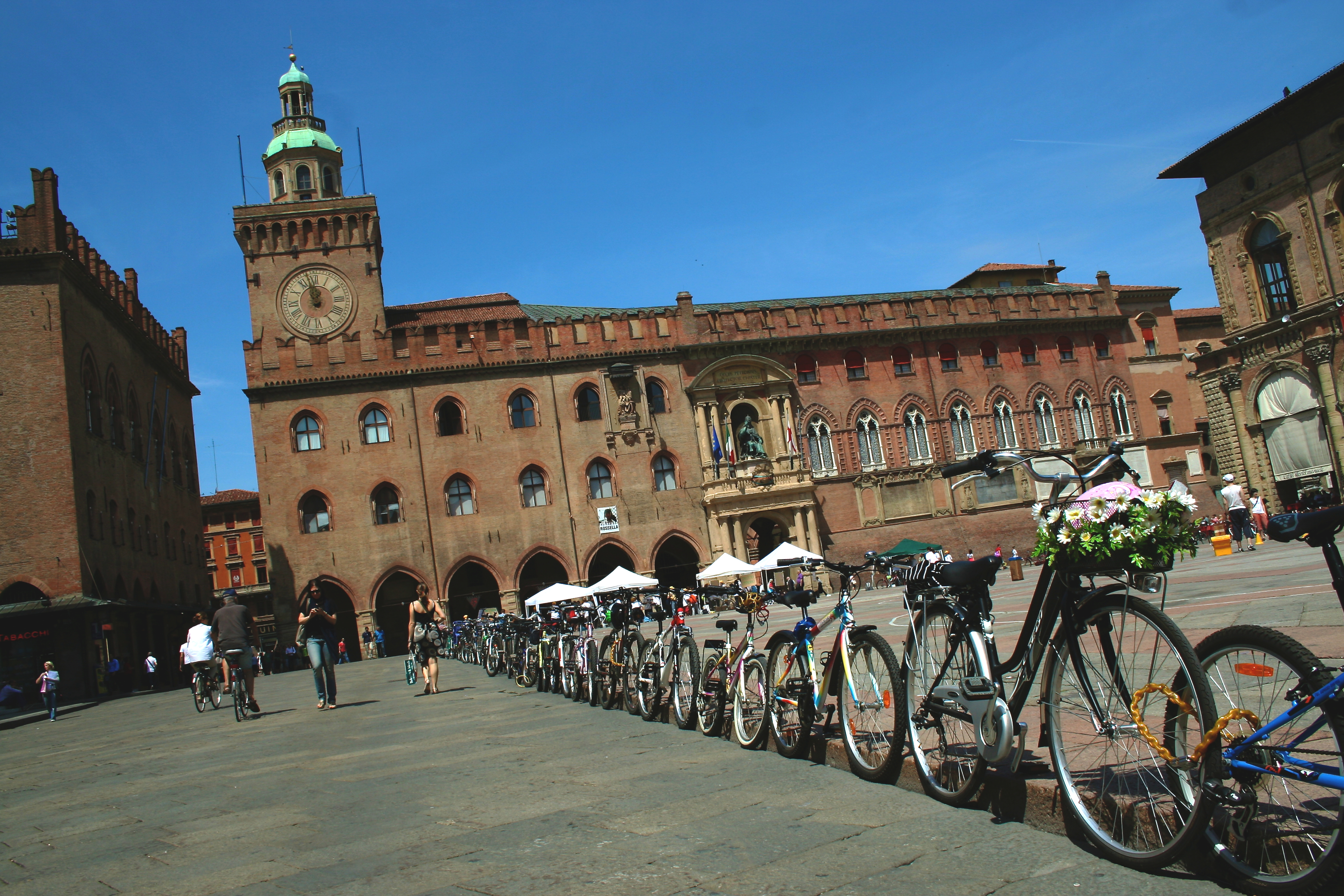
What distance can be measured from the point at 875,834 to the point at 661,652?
4699mm

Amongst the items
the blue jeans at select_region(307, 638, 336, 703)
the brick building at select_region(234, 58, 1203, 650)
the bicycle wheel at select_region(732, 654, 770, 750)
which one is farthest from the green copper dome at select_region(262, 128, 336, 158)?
the bicycle wheel at select_region(732, 654, 770, 750)

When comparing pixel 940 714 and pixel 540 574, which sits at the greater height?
pixel 540 574

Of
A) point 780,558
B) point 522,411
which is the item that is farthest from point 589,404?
point 780,558

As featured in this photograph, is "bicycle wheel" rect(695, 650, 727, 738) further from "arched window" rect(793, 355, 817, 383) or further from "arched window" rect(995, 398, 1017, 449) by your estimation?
"arched window" rect(995, 398, 1017, 449)

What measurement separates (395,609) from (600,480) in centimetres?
931

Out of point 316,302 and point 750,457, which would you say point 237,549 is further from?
point 750,457

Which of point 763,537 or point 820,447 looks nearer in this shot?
point 763,537

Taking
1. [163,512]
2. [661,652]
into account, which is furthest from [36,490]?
[661,652]

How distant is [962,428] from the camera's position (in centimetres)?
4428

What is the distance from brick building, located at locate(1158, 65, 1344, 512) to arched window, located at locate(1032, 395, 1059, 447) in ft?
46.1

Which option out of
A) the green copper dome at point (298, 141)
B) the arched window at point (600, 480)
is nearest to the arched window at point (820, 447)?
the arched window at point (600, 480)

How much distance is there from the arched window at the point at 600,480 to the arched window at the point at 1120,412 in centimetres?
2368

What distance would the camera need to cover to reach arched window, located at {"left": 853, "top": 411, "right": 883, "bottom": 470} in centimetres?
4256

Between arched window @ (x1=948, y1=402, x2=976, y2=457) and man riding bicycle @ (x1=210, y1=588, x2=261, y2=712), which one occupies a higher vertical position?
arched window @ (x1=948, y1=402, x2=976, y2=457)
